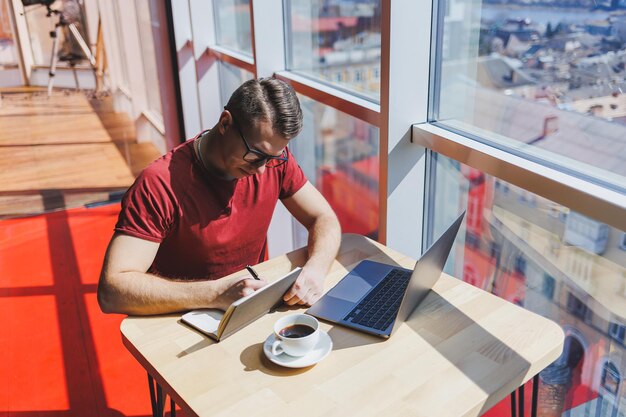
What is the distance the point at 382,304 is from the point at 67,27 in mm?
3468

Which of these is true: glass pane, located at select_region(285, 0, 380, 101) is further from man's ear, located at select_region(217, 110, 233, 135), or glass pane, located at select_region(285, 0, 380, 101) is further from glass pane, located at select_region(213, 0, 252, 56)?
man's ear, located at select_region(217, 110, 233, 135)

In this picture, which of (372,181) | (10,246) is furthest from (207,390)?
(10,246)

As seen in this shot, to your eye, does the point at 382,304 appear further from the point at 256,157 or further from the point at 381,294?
the point at 256,157

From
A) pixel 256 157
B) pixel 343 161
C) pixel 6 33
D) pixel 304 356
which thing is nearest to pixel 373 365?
pixel 304 356

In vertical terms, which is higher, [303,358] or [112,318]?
[303,358]

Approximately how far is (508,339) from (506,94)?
80cm

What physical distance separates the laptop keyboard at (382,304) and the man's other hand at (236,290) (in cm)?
25

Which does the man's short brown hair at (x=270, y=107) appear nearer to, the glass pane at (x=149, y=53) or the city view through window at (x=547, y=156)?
the city view through window at (x=547, y=156)

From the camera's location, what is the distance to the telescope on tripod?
3.94 meters

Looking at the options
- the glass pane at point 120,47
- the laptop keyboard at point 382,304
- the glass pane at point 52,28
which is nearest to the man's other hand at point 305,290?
the laptop keyboard at point 382,304

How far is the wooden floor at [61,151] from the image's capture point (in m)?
4.17

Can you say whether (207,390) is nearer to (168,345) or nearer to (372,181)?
(168,345)

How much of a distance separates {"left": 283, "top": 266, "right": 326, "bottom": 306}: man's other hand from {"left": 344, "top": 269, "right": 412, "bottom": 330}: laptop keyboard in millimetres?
118

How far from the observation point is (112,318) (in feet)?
9.95
